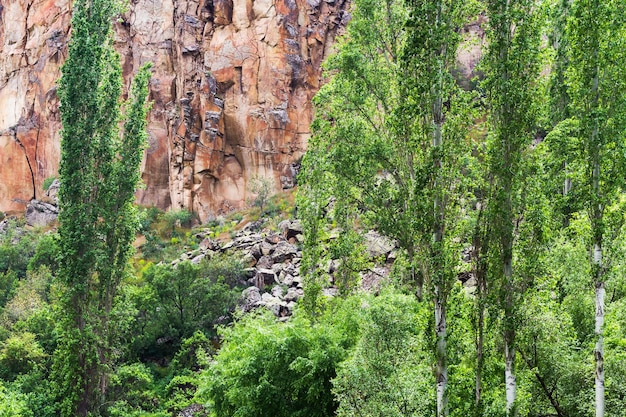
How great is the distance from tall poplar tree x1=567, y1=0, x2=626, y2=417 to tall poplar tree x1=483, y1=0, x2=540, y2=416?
131 centimetres

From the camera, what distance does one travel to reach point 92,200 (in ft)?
66.8

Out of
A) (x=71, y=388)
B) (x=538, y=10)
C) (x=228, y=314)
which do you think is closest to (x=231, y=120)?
(x=228, y=314)

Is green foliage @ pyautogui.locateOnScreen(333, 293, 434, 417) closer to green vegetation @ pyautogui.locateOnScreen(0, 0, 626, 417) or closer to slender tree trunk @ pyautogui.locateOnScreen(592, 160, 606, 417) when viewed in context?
green vegetation @ pyautogui.locateOnScreen(0, 0, 626, 417)

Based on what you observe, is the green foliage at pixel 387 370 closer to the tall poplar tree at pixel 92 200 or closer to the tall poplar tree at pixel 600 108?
the tall poplar tree at pixel 600 108

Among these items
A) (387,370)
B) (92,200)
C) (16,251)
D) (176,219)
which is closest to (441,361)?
(387,370)

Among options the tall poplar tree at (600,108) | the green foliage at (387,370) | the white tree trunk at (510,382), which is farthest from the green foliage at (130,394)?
the tall poplar tree at (600,108)

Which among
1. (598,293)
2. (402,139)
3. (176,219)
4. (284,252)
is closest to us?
(598,293)

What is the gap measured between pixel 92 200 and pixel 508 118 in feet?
52.4

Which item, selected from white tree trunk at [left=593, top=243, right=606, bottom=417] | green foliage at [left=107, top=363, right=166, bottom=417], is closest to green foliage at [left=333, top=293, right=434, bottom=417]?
white tree trunk at [left=593, top=243, right=606, bottom=417]

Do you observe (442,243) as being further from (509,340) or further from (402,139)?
(402,139)

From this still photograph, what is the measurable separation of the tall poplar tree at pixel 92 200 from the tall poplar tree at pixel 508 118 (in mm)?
14686

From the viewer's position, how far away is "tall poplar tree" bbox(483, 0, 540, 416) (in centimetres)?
907

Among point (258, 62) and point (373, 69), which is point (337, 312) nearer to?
point (373, 69)

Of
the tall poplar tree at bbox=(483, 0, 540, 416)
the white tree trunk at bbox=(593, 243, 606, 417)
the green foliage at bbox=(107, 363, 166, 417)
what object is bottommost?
the green foliage at bbox=(107, 363, 166, 417)
